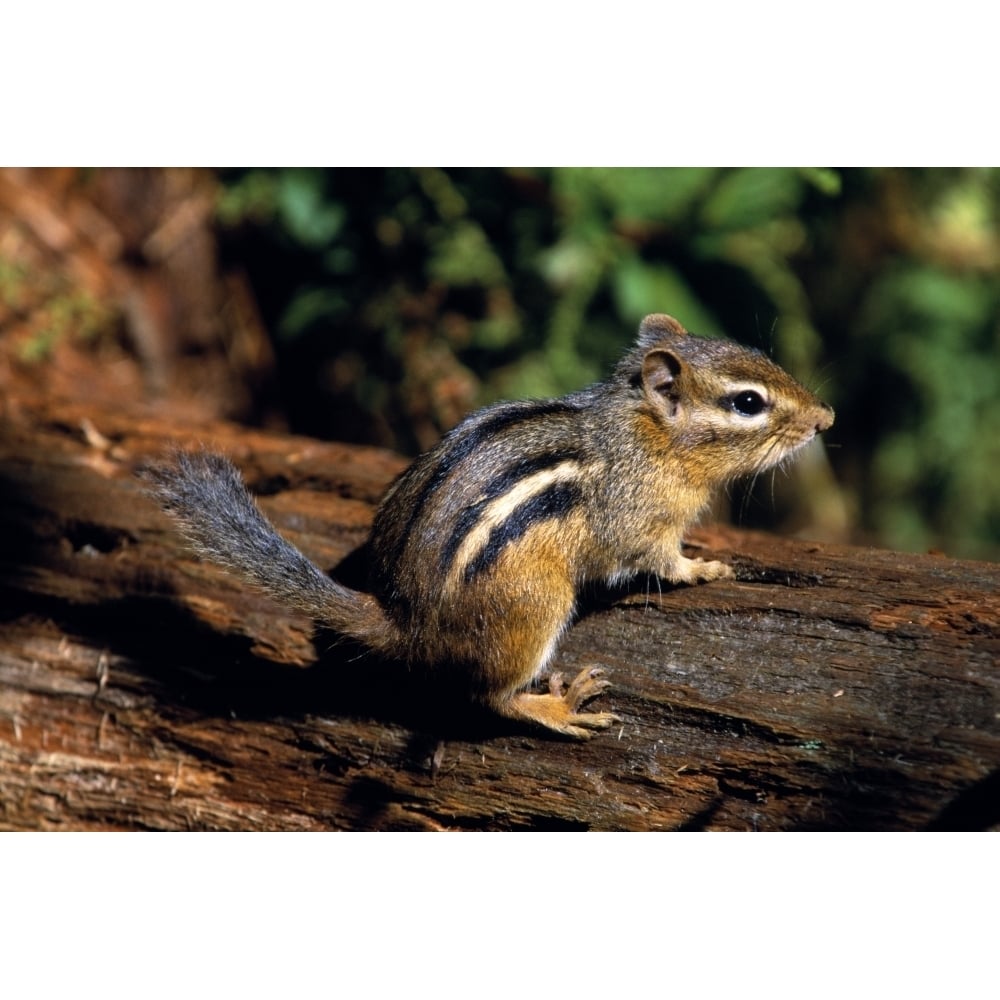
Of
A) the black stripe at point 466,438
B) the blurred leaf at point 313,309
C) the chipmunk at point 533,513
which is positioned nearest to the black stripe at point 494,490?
the chipmunk at point 533,513

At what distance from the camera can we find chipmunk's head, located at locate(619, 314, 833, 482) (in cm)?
401

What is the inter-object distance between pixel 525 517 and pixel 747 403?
99 centimetres

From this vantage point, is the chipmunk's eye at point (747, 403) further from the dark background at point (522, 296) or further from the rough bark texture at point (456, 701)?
the dark background at point (522, 296)

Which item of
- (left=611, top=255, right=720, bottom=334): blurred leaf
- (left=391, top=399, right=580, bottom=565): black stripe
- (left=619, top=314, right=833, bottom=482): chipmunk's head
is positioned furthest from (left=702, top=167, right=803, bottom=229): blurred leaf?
(left=391, top=399, right=580, bottom=565): black stripe

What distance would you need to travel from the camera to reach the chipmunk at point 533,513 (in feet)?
11.6

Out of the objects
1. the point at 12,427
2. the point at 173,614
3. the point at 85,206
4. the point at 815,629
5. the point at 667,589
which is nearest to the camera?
the point at 815,629

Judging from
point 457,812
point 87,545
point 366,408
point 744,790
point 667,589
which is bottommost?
point 457,812

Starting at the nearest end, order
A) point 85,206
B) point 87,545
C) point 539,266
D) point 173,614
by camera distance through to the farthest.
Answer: point 173,614 → point 87,545 → point 539,266 → point 85,206

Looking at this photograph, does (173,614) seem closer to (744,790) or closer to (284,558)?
(284,558)

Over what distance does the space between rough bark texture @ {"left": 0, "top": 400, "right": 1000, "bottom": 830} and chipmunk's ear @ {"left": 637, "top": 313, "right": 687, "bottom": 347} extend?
2.70ft

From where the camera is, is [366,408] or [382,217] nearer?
[382,217]

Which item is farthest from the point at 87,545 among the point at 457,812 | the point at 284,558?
the point at 457,812

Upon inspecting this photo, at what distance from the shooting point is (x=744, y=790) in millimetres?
3424

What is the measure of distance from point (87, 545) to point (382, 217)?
3033 millimetres
